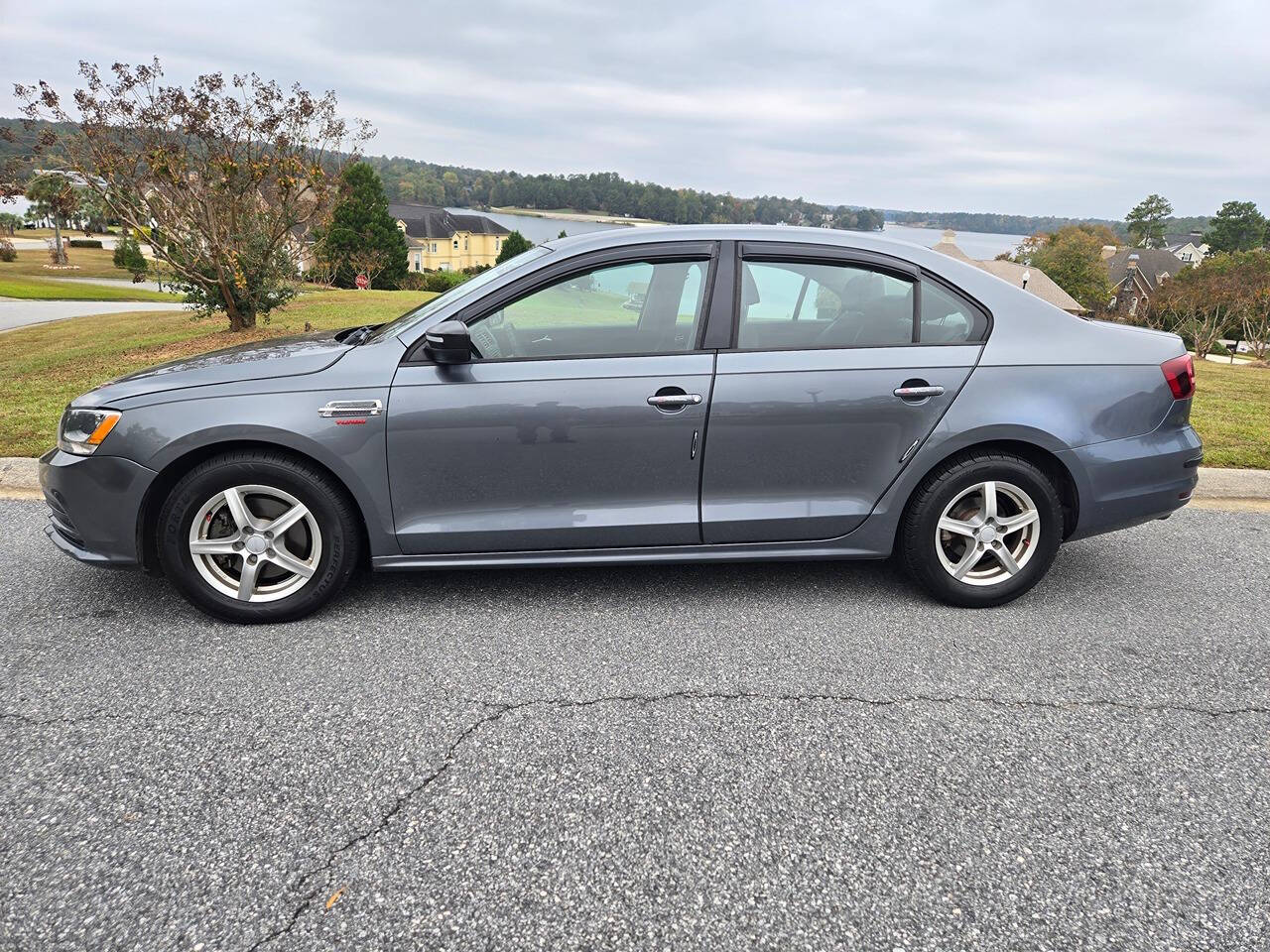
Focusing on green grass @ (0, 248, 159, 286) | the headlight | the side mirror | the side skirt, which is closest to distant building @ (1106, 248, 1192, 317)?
green grass @ (0, 248, 159, 286)

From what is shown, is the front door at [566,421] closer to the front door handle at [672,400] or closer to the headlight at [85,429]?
the front door handle at [672,400]

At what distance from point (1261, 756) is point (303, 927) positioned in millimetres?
2934

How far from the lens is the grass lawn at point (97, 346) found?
7.36m

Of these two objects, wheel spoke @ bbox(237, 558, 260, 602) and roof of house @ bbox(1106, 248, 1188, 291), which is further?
roof of house @ bbox(1106, 248, 1188, 291)

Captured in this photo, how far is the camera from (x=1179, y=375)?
385 centimetres

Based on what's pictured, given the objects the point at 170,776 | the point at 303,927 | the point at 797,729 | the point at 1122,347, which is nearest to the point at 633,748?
the point at 797,729

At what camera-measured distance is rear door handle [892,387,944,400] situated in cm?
361

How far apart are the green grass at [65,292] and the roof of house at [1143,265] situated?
79957mm

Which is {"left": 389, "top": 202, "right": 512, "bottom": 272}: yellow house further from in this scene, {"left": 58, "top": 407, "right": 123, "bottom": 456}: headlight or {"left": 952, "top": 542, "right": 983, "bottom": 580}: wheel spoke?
{"left": 952, "top": 542, "right": 983, "bottom": 580}: wheel spoke

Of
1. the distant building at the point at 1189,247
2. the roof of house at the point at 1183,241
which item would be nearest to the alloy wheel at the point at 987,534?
the distant building at the point at 1189,247

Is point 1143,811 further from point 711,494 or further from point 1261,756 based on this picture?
point 711,494

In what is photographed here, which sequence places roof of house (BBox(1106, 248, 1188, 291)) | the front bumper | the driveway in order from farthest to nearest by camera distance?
roof of house (BBox(1106, 248, 1188, 291)), the driveway, the front bumper

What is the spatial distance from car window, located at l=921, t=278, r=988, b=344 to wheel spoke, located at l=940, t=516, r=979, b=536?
2.61 feet

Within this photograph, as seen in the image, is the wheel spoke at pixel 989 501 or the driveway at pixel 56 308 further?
the driveway at pixel 56 308
